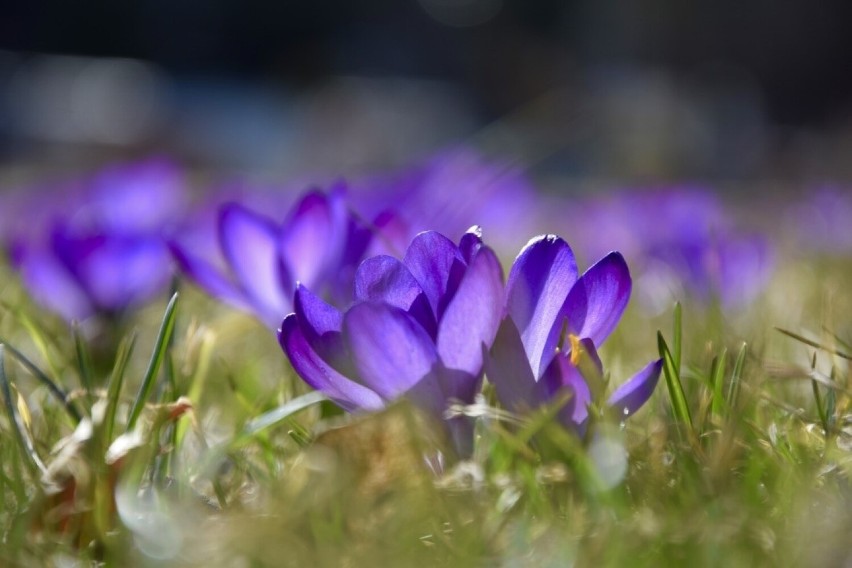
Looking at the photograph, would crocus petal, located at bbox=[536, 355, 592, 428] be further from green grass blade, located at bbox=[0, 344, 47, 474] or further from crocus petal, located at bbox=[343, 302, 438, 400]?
green grass blade, located at bbox=[0, 344, 47, 474]

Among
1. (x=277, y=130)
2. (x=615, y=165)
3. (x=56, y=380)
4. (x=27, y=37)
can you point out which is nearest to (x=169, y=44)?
(x=27, y=37)

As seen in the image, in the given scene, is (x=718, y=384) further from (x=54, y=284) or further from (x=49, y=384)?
(x=54, y=284)

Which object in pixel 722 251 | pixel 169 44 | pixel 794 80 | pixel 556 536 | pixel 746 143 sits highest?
pixel 169 44

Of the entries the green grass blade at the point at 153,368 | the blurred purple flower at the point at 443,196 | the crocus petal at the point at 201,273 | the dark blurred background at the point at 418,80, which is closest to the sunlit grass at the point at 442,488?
the green grass blade at the point at 153,368

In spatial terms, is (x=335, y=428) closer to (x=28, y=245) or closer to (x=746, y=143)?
(x=28, y=245)

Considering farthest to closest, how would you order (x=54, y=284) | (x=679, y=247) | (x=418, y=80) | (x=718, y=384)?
(x=418, y=80) → (x=679, y=247) → (x=54, y=284) → (x=718, y=384)

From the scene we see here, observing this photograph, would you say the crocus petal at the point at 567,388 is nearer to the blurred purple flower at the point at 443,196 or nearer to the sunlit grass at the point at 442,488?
the sunlit grass at the point at 442,488

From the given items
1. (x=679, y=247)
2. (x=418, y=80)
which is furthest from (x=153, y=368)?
(x=418, y=80)
